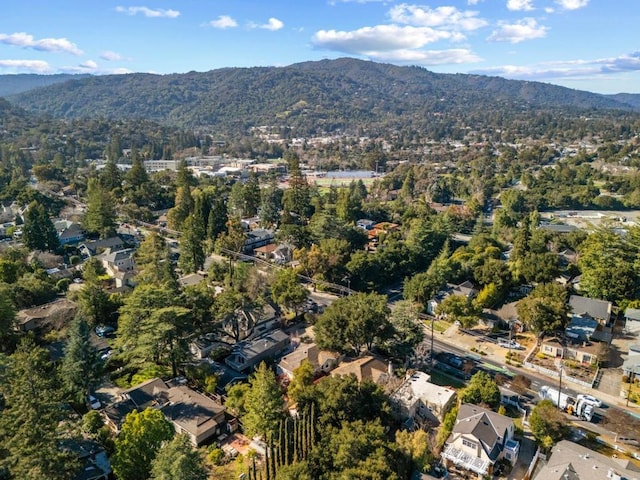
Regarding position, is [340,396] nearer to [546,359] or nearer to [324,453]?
[324,453]

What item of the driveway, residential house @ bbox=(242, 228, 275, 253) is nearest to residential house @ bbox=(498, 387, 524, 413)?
the driveway

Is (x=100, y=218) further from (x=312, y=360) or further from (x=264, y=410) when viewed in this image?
(x=264, y=410)

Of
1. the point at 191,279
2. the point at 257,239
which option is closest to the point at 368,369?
the point at 191,279

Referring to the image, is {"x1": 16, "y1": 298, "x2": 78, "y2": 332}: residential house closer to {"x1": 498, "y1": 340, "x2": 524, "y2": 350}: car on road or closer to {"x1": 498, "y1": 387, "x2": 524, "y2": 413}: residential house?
{"x1": 498, "y1": 387, "x2": 524, "y2": 413}: residential house

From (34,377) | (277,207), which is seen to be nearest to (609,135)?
(277,207)

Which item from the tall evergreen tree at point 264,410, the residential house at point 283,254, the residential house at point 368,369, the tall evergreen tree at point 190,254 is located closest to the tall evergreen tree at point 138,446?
the tall evergreen tree at point 264,410

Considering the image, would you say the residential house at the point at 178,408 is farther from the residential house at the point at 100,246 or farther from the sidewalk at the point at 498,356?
the residential house at the point at 100,246
